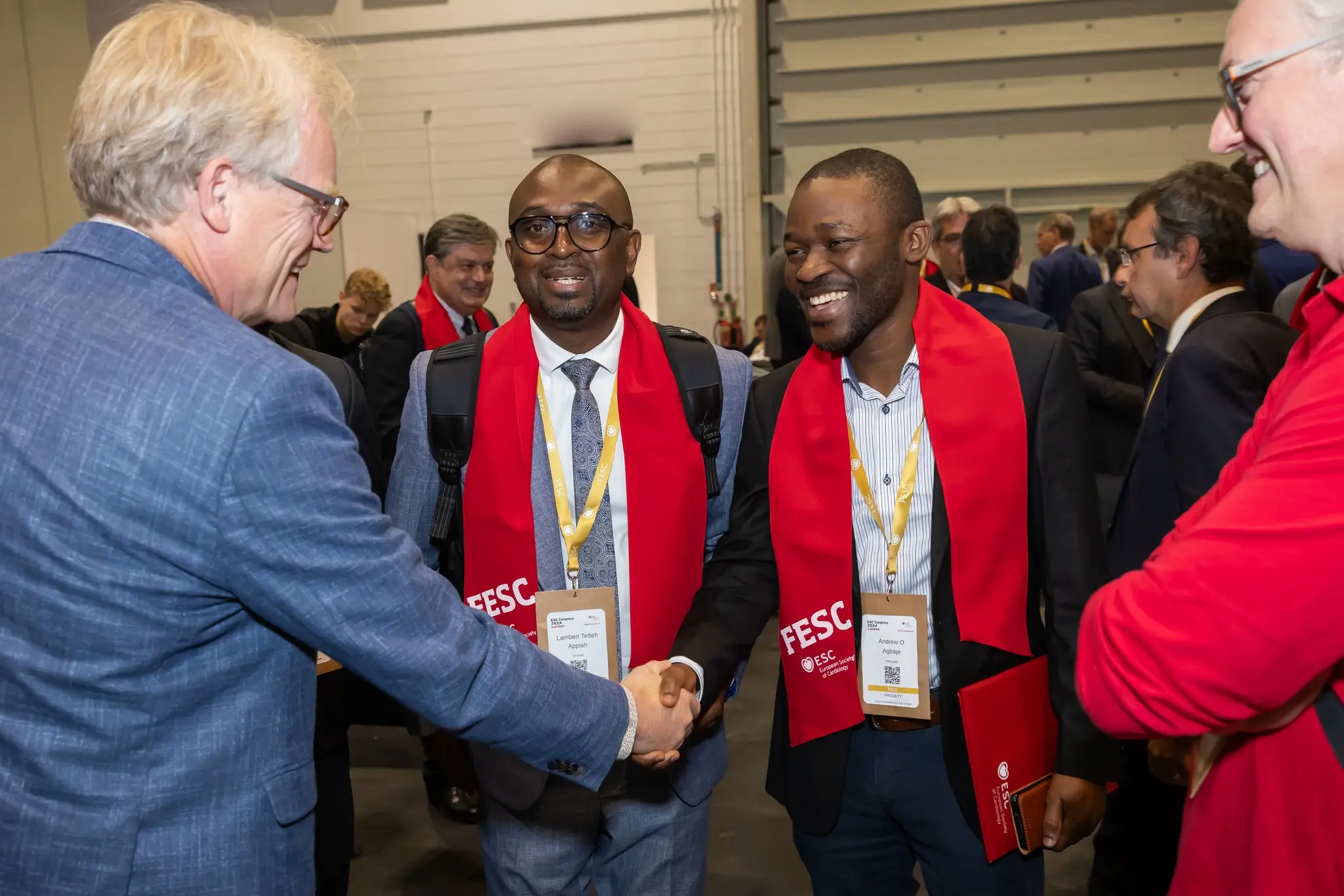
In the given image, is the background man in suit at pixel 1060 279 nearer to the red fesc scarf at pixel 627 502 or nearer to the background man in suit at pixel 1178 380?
the background man in suit at pixel 1178 380

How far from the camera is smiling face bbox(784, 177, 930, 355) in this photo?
1.79 metres

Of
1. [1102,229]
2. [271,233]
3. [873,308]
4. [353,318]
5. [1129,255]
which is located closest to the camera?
[271,233]

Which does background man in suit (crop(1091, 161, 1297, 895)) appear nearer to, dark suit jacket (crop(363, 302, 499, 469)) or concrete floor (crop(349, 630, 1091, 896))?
concrete floor (crop(349, 630, 1091, 896))

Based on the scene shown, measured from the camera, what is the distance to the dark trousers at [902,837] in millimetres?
1655

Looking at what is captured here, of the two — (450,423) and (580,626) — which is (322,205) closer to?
(450,423)

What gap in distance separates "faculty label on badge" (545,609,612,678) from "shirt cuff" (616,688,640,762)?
10.1 inches

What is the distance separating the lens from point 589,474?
1873 millimetres

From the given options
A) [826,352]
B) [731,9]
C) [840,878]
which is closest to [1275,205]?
[826,352]

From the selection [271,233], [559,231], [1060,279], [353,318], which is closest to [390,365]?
Result: [353,318]

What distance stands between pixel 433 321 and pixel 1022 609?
300 centimetres

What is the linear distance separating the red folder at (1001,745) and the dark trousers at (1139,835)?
1042 mm

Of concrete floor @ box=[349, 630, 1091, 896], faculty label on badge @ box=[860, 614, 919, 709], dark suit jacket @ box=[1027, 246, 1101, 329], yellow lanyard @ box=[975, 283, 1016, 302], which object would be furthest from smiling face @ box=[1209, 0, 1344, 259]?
dark suit jacket @ box=[1027, 246, 1101, 329]

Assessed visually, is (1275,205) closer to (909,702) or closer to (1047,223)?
(909,702)

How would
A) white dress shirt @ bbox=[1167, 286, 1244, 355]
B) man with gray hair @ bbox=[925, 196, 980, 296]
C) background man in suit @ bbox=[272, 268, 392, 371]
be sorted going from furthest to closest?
man with gray hair @ bbox=[925, 196, 980, 296]
background man in suit @ bbox=[272, 268, 392, 371]
white dress shirt @ bbox=[1167, 286, 1244, 355]
